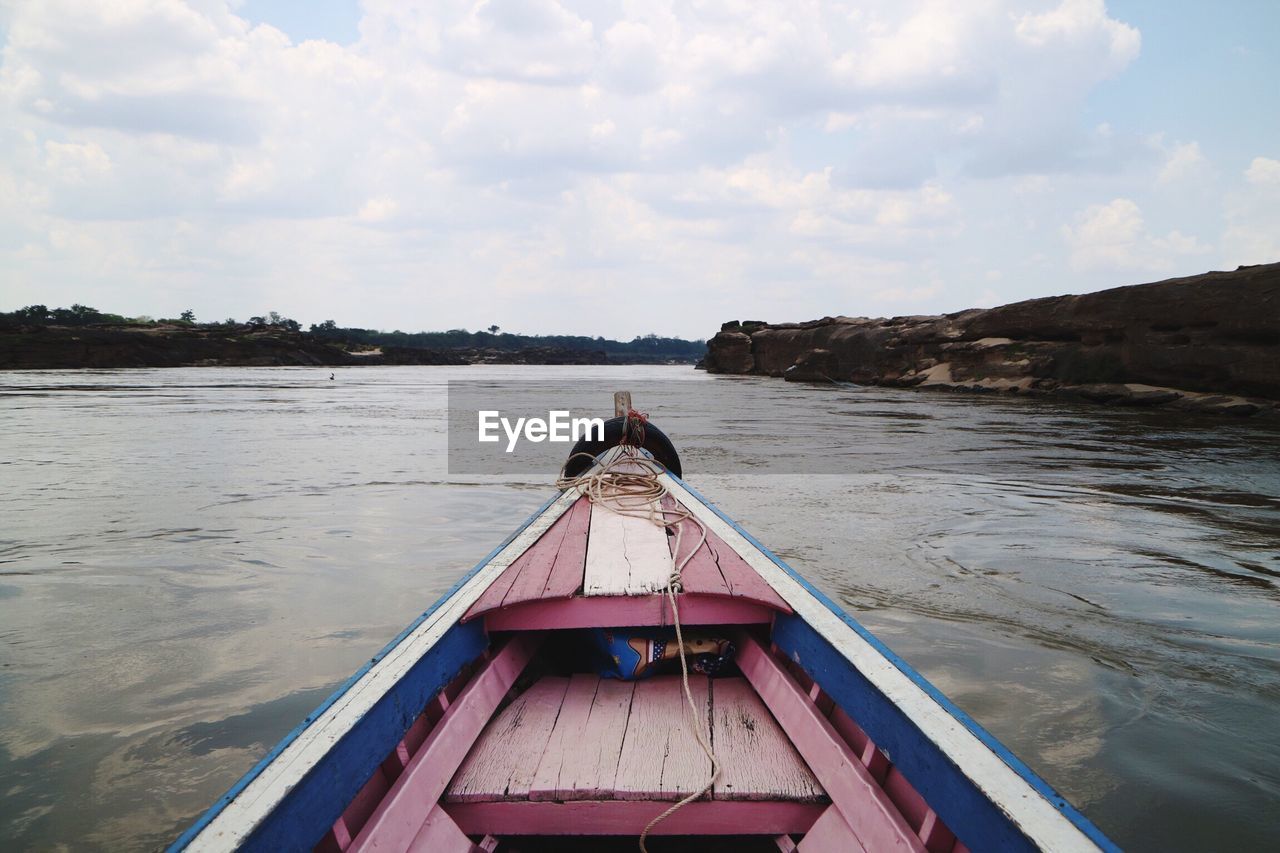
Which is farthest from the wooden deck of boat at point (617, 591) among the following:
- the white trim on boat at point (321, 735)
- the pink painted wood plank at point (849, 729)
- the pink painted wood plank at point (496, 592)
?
the pink painted wood plank at point (849, 729)

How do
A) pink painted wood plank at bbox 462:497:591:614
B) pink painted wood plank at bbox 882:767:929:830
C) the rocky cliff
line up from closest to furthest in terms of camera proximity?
1. pink painted wood plank at bbox 882:767:929:830
2. pink painted wood plank at bbox 462:497:591:614
3. the rocky cliff

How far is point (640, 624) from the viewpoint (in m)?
2.40

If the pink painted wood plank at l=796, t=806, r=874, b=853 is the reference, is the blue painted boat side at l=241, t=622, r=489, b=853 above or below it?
above

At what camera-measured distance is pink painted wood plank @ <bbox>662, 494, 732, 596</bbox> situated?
2465 mm

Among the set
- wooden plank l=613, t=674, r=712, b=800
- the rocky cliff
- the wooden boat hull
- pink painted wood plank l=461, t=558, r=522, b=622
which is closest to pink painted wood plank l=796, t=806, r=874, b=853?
the wooden boat hull

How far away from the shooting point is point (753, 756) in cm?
193

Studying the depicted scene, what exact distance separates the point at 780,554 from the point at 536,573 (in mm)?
2749

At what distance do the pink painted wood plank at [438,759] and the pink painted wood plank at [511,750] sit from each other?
4 centimetres

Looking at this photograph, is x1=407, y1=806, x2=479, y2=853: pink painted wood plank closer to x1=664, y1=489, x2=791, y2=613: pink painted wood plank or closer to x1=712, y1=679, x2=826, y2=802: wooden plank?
x1=712, y1=679, x2=826, y2=802: wooden plank

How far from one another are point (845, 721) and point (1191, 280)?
20.4 meters

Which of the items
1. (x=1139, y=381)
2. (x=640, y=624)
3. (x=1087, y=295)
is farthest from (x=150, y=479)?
(x=1087, y=295)

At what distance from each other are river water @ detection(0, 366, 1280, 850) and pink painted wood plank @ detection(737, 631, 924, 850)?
40.8 inches

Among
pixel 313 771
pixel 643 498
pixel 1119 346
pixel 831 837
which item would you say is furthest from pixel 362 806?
pixel 1119 346

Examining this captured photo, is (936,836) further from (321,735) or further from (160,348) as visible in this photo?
(160,348)
